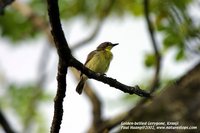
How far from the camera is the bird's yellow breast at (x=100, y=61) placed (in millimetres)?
4974

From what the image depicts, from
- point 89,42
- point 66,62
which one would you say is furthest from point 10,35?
point 66,62

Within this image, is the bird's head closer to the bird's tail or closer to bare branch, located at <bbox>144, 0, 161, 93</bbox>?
the bird's tail

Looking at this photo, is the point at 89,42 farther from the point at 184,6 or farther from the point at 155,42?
the point at 184,6

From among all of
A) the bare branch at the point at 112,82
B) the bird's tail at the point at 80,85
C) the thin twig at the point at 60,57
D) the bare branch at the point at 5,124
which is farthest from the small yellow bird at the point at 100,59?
the thin twig at the point at 60,57

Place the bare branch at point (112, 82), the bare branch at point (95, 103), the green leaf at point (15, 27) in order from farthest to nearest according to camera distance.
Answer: the green leaf at point (15, 27)
the bare branch at point (95, 103)
the bare branch at point (112, 82)

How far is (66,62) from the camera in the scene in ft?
9.56

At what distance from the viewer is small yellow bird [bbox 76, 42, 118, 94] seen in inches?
197

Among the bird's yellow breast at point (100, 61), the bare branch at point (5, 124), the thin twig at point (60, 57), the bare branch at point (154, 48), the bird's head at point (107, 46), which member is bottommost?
the thin twig at point (60, 57)

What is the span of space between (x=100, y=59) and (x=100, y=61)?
4 cm

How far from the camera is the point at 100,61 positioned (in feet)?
16.7

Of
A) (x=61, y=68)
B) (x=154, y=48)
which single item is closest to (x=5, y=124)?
(x=154, y=48)

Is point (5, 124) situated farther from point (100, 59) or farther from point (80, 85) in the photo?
point (100, 59)

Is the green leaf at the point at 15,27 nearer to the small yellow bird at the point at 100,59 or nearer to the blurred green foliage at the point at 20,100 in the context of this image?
the blurred green foliage at the point at 20,100

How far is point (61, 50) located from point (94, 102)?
3600 mm
